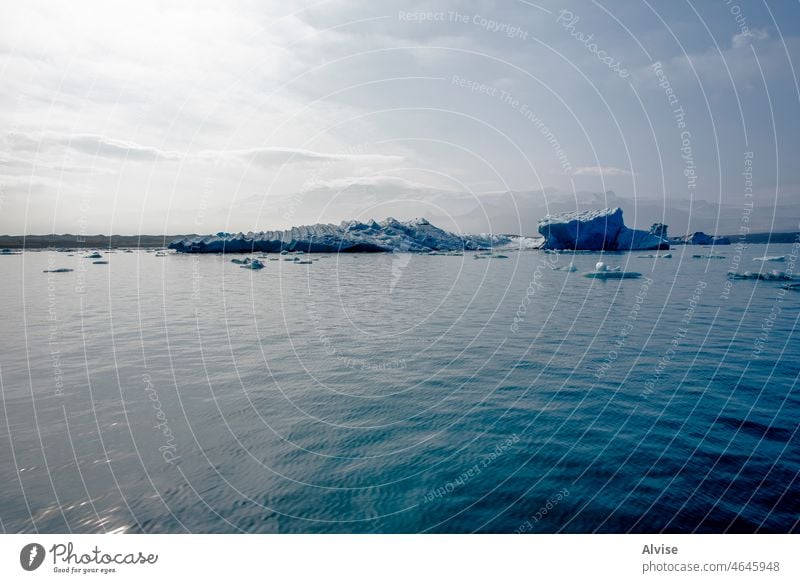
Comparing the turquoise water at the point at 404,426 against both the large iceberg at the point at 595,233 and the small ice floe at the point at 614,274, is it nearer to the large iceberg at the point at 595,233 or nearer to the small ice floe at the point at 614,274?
the small ice floe at the point at 614,274

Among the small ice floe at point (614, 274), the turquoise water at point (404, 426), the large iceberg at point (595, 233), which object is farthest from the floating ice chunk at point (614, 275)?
the large iceberg at point (595, 233)

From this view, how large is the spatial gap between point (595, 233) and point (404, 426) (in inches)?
3226

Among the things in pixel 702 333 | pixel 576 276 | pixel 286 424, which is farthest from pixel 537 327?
pixel 576 276

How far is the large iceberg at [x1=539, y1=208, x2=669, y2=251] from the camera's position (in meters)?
75.8

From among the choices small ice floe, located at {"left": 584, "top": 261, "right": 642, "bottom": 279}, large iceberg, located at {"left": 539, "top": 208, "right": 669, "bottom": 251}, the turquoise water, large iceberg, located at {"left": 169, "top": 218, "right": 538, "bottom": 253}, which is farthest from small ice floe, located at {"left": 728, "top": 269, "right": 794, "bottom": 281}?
large iceberg, located at {"left": 169, "top": 218, "right": 538, "bottom": 253}

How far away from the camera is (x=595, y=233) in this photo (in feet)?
263

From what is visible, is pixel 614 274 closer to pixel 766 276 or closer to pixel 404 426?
pixel 766 276

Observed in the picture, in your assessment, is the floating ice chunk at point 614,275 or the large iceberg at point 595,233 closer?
the floating ice chunk at point 614,275

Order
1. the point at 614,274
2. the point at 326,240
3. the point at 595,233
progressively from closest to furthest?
the point at 614,274
the point at 595,233
the point at 326,240

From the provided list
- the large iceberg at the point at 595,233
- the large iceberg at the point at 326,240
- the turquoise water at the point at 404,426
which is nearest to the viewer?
the turquoise water at the point at 404,426

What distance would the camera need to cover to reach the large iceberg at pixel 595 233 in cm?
7580

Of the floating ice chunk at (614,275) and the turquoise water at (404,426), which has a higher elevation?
the floating ice chunk at (614,275)

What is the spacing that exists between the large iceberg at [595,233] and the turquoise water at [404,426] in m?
61.4

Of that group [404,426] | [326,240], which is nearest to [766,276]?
[404,426]
